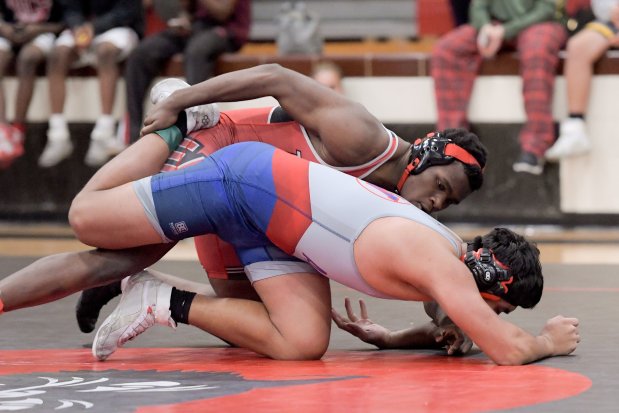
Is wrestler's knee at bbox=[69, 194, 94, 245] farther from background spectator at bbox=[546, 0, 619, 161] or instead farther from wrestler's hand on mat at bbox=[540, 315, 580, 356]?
background spectator at bbox=[546, 0, 619, 161]

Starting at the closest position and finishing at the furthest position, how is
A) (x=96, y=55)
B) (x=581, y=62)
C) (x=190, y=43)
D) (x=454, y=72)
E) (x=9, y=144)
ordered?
(x=581, y=62), (x=454, y=72), (x=190, y=43), (x=9, y=144), (x=96, y=55)

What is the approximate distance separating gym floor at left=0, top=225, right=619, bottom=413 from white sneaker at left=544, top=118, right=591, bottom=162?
2.35 metres

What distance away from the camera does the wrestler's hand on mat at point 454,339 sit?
11.5 ft

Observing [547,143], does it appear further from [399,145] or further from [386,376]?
[386,376]

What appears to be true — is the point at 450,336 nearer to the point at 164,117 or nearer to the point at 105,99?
the point at 164,117

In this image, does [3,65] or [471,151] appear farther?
[3,65]

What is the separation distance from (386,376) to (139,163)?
3.21 feet

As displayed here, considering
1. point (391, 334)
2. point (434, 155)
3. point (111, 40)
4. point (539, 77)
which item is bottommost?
point (391, 334)

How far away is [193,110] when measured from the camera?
374 cm

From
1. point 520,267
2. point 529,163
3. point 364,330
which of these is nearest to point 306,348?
point 364,330

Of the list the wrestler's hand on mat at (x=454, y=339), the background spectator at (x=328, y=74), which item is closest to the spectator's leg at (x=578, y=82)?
the background spectator at (x=328, y=74)

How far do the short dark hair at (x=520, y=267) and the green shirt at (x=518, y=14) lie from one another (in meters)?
3.70

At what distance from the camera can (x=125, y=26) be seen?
755cm

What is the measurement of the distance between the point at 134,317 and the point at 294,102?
78cm
